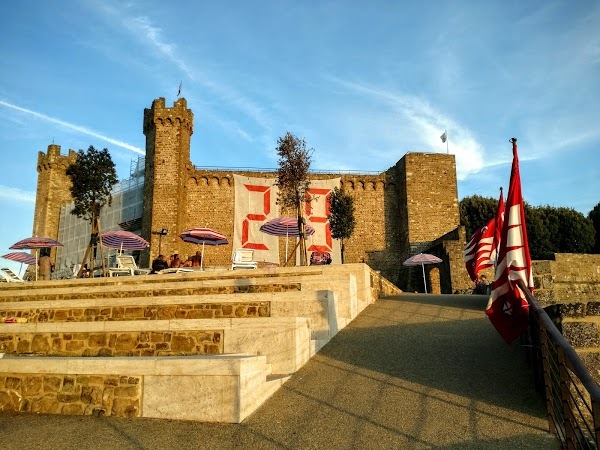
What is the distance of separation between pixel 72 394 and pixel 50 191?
105 ft

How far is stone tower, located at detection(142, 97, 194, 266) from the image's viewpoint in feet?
80.1

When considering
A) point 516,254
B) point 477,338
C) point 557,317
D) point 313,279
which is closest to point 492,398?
point 557,317

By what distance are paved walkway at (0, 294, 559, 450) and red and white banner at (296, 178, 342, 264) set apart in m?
20.6

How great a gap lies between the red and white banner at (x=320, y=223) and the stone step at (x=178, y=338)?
66.8ft

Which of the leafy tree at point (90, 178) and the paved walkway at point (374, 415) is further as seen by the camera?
the leafy tree at point (90, 178)

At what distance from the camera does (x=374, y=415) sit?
3.84m

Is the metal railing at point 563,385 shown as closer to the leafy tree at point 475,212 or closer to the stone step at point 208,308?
the stone step at point 208,308

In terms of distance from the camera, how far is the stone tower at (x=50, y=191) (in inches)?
1243

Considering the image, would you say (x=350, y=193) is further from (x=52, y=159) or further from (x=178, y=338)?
(x=178, y=338)

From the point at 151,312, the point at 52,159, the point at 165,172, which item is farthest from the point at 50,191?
the point at 151,312

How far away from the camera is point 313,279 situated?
7.65 meters

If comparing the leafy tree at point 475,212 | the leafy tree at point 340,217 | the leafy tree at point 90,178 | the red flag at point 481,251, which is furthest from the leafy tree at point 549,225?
the leafy tree at point 90,178

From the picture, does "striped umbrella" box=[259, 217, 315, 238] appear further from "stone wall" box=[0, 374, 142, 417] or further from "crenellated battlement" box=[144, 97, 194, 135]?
"stone wall" box=[0, 374, 142, 417]

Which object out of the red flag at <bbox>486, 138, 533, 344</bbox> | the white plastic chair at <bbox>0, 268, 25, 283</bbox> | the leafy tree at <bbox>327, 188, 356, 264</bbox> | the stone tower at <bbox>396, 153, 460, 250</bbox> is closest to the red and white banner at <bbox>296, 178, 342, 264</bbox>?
the leafy tree at <bbox>327, 188, 356, 264</bbox>
